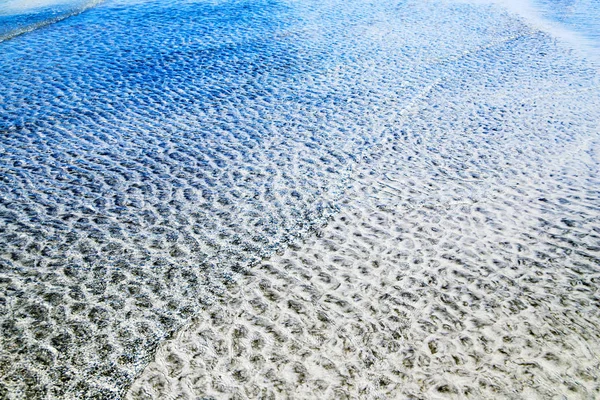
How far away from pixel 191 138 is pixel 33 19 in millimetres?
4185

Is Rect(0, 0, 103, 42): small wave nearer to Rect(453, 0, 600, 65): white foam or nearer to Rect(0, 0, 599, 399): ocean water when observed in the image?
Rect(0, 0, 599, 399): ocean water

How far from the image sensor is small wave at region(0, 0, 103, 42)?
626 cm

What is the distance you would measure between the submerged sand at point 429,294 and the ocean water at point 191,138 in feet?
0.29

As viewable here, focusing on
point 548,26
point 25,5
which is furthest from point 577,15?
point 25,5

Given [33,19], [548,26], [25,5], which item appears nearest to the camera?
[548,26]

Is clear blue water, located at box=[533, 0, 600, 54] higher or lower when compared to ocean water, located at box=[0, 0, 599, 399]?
lower

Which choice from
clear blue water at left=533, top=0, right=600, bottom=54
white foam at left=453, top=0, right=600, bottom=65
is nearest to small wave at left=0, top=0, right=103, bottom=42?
white foam at left=453, top=0, right=600, bottom=65

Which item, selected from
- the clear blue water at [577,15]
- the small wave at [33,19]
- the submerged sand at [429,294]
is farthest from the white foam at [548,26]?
the small wave at [33,19]

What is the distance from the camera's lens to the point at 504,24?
6.46 metres

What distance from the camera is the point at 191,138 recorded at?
3.86 m

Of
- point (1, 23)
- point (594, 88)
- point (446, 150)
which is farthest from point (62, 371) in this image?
point (1, 23)

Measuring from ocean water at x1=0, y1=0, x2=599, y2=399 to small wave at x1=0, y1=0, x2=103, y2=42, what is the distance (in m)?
0.05

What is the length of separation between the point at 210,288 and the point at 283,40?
4036 mm

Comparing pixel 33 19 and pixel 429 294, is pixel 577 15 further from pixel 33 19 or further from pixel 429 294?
pixel 33 19
